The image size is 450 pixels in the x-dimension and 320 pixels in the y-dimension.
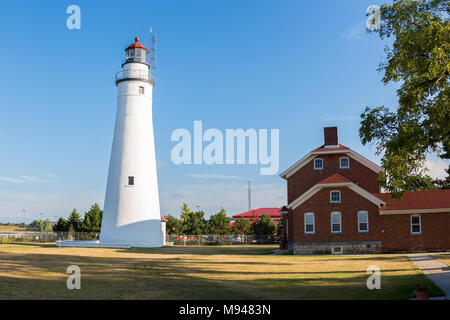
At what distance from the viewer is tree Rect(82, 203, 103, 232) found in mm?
51969

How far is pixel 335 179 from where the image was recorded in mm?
32688

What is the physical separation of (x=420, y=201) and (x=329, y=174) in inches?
293

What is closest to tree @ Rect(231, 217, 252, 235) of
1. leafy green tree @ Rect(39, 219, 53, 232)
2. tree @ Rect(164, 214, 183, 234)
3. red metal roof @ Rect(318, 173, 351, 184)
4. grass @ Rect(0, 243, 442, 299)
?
tree @ Rect(164, 214, 183, 234)

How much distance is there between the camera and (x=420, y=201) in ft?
106

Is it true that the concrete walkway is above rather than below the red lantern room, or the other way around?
below

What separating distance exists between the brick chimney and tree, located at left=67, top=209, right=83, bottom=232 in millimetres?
33439

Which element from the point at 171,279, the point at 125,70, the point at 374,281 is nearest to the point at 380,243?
the point at 374,281

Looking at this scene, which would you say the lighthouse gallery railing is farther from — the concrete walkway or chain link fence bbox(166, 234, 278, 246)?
the concrete walkway

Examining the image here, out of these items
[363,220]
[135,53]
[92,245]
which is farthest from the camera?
[135,53]

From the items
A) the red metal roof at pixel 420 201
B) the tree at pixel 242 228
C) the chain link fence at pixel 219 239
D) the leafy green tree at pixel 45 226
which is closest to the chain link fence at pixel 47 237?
the chain link fence at pixel 219 239

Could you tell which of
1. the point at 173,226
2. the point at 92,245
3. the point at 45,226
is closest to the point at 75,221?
the point at 173,226

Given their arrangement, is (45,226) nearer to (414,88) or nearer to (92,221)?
(92,221)

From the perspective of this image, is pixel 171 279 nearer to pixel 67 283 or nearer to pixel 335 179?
pixel 67 283

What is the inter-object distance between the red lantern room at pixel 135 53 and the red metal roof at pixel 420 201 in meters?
25.8
